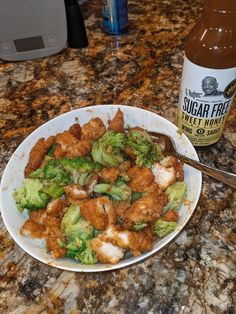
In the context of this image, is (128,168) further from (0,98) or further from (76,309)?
(0,98)

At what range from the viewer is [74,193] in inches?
32.8

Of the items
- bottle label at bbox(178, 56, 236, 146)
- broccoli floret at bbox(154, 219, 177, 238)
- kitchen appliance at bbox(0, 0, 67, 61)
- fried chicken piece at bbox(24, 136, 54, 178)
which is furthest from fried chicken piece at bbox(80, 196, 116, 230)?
kitchen appliance at bbox(0, 0, 67, 61)

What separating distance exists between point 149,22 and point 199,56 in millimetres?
942

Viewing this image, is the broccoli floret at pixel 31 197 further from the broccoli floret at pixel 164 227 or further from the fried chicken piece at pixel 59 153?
the broccoli floret at pixel 164 227

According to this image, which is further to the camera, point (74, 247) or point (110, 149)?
point (110, 149)

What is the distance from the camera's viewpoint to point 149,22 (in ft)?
5.29

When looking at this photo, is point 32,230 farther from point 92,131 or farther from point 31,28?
point 31,28

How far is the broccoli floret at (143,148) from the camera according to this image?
0.87m

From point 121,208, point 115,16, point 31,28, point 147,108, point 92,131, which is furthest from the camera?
point 115,16

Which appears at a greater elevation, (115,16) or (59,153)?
(115,16)

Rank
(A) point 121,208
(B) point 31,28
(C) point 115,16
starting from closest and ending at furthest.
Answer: (A) point 121,208, (B) point 31,28, (C) point 115,16

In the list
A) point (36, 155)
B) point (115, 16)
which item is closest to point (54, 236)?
point (36, 155)

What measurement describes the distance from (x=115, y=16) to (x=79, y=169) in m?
0.91

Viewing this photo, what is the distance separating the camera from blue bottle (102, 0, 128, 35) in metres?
1.40
